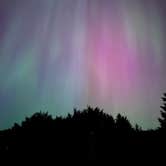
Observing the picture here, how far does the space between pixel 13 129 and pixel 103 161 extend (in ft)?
62.6

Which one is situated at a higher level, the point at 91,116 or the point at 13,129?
the point at 91,116

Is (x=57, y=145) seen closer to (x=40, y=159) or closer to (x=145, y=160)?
(x=40, y=159)

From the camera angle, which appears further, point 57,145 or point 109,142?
point 57,145

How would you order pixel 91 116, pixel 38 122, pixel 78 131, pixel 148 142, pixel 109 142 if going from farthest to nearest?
pixel 91 116
pixel 38 122
pixel 78 131
pixel 109 142
pixel 148 142

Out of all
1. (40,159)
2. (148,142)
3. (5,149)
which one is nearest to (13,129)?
(5,149)

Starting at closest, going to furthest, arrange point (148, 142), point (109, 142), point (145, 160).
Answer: point (145, 160), point (148, 142), point (109, 142)

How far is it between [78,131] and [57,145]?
410cm

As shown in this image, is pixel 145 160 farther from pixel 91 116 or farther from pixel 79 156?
pixel 91 116

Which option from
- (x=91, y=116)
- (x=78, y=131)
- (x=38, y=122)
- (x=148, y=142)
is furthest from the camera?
(x=91, y=116)

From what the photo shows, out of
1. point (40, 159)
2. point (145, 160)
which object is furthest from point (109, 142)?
point (40, 159)

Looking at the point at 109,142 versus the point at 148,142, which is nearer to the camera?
the point at 148,142

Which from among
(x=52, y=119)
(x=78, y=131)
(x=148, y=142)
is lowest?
(x=148, y=142)

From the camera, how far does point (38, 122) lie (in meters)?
43.1

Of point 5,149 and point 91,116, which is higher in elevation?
point 91,116
